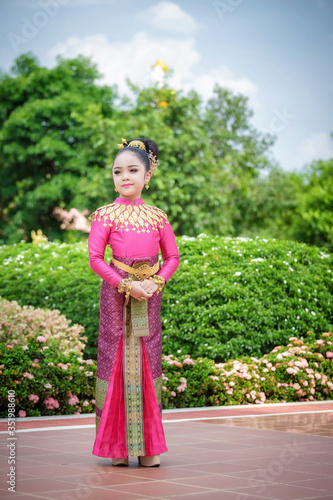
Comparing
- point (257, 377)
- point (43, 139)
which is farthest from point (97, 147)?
point (257, 377)

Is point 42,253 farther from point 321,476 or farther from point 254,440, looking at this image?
point 321,476

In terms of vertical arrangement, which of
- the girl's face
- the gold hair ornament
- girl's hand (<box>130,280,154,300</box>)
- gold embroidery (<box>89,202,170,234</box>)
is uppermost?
the gold hair ornament

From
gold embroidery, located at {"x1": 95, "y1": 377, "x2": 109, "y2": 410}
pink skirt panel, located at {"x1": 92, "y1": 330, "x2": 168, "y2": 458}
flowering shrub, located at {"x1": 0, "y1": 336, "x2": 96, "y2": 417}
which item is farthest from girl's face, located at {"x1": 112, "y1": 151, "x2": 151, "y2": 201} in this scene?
flowering shrub, located at {"x1": 0, "y1": 336, "x2": 96, "y2": 417}

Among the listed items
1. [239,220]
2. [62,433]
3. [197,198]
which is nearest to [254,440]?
[62,433]

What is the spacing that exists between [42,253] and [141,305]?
737cm

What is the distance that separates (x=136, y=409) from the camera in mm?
4793

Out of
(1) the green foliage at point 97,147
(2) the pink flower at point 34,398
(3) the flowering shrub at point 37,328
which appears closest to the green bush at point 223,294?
(3) the flowering shrub at point 37,328

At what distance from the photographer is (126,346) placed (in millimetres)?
4871

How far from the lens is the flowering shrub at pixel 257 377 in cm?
818

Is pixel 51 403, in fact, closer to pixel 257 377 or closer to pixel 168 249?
pixel 257 377

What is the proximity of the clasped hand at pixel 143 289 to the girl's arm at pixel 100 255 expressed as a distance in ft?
0.39

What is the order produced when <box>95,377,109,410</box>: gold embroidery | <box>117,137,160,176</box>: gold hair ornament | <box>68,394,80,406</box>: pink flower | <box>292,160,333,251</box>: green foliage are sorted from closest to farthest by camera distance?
1. <box>95,377,109,410</box>: gold embroidery
2. <box>117,137,160,176</box>: gold hair ornament
3. <box>68,394,80,406</box>: pink flower
4. <box>292,160,333,251</box>: green foliage

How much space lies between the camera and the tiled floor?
13.0ft

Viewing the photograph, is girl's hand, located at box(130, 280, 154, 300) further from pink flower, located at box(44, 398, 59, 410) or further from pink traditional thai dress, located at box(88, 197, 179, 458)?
pink flower, located at box(44, 398, 59, 410)
